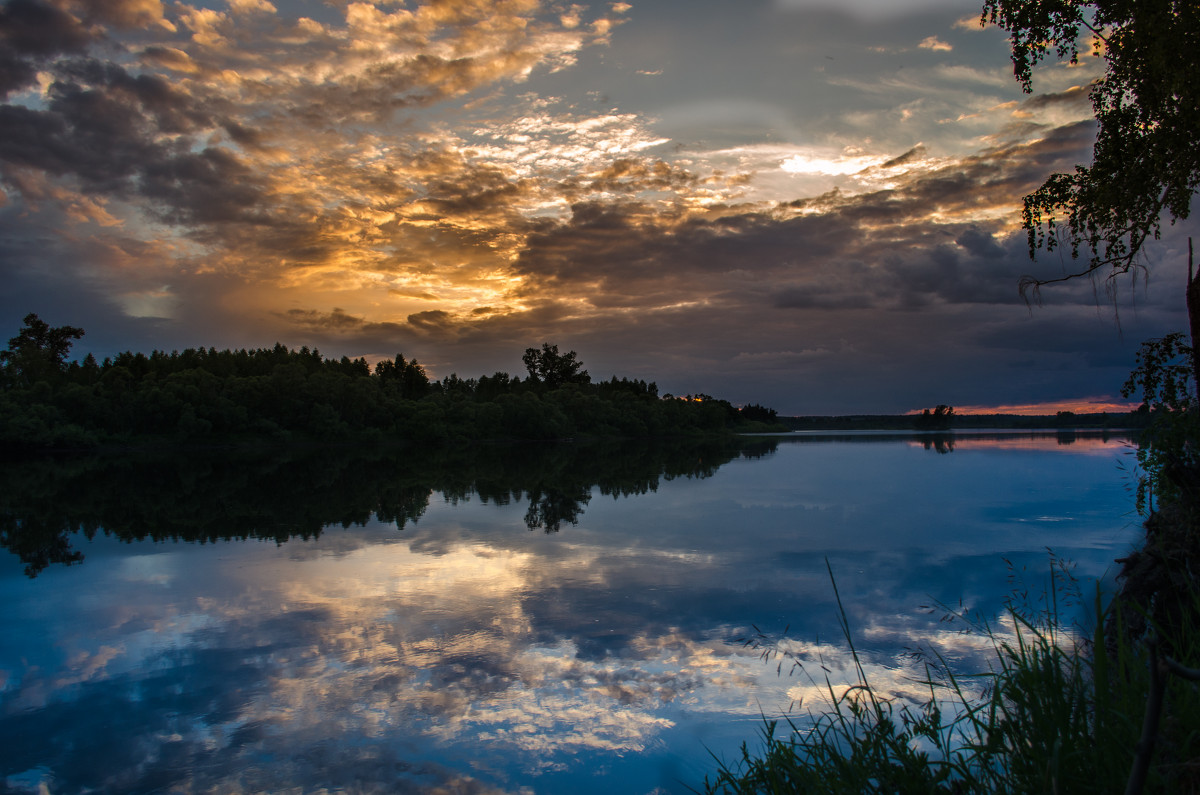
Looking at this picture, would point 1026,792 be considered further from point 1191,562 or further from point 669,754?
point 1191,562

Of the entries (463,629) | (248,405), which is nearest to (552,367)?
(248,405)

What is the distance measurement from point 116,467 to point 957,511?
164 feet

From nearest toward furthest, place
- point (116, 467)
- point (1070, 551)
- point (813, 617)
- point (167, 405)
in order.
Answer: point (813, 617)
point (1070, 551)
point (116, 467)
point (167, 405)

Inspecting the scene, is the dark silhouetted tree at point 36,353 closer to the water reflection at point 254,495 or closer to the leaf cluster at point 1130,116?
the water reflection at point 254,495

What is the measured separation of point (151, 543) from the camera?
18297mm

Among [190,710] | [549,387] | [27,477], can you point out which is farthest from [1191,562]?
[549,387]

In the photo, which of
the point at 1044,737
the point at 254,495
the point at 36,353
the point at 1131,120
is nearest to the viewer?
the point at 1044,737

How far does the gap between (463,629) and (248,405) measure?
280ft

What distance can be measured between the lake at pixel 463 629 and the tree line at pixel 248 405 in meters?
54.4

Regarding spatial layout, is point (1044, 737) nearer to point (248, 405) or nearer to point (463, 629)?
point (463, 629)

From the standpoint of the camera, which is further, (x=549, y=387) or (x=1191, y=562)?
(x=549, y=387)

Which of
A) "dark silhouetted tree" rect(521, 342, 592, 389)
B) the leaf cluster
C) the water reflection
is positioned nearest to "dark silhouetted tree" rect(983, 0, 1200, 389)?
the leaf cluster

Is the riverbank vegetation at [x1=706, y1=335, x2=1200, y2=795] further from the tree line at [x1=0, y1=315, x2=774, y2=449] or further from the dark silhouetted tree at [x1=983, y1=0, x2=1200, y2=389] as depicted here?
the tree line at [x1=0, y1=315, x2=774, y2=449]

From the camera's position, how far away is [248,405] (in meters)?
84.9
